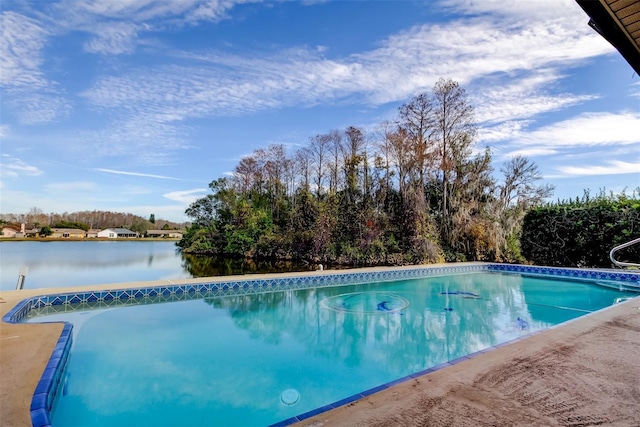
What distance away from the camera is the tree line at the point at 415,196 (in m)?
12.7

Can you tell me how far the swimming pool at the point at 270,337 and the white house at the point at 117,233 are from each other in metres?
35.8

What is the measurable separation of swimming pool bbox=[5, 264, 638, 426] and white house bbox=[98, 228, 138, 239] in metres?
35.8

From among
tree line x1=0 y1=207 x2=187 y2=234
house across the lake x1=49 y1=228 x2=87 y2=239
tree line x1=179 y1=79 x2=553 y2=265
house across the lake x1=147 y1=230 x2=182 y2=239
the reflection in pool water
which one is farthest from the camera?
house across the lake x1=147 y1=230 x2=182 y2=239

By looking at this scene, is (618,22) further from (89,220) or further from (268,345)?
(89,220)

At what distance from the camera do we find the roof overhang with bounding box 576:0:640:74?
1.63 meters

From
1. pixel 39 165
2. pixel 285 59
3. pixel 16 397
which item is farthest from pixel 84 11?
pixel 39 165

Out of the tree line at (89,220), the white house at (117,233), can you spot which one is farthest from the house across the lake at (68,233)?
the white house at (117,233)

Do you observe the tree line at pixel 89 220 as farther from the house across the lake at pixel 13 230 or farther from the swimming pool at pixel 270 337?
the swimming pool at pixel 270 337

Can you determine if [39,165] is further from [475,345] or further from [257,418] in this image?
[475,345]

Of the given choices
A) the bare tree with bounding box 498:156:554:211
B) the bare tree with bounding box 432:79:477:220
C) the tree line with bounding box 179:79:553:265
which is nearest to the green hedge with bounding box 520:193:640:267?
the tree line with bounding box 179:79:553:265

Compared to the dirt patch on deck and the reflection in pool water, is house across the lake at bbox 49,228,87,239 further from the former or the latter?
the dirt patch on deck

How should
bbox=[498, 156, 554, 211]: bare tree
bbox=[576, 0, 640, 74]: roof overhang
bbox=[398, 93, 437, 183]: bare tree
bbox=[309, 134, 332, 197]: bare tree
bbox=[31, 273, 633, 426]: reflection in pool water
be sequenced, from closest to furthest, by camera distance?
bbox=[576, 0, 640, 74]: roof overhang < bbox=[31, 273, 633, 426]: reflection in pool water < bbox=[398, 93, 437, 183]: bare tree < bbox=[498, 156, 554, 211]: bare tree < bbox=[309, 134, 332, 197]: bare tree

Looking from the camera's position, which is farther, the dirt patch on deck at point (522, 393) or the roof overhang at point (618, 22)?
the dirt patch on deck at point (522, 393)

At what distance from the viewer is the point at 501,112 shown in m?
11.7
